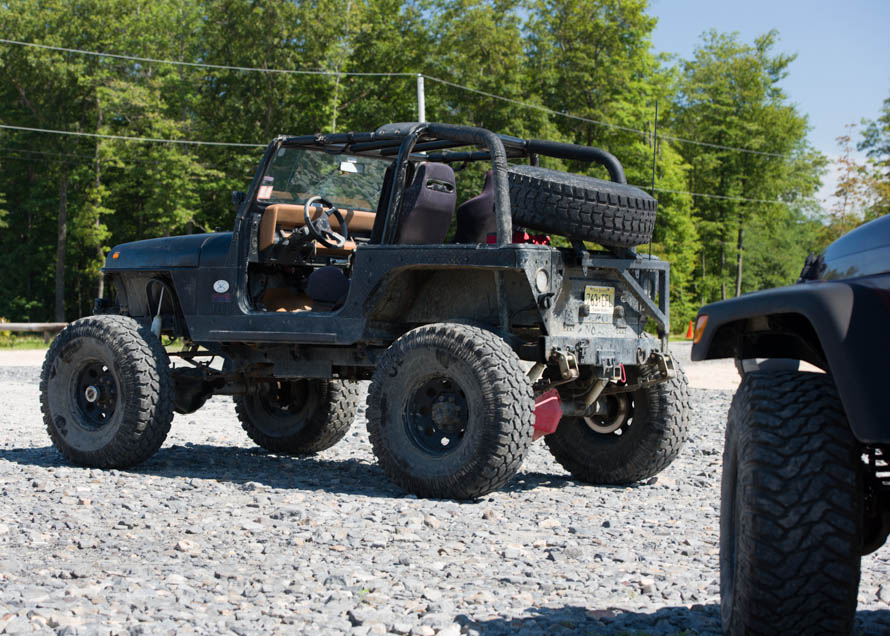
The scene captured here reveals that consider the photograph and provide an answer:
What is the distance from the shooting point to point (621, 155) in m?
45.2

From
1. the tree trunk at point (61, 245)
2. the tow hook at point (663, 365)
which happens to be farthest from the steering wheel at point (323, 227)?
the tree trunk at point (61, 245)

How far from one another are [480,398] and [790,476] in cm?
331

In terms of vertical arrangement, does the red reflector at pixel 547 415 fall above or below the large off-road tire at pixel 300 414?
above

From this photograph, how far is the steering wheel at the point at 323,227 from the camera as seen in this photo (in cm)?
779

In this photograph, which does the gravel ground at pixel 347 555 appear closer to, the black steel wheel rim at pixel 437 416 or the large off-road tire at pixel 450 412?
the large off-road tire at pixel 450 412

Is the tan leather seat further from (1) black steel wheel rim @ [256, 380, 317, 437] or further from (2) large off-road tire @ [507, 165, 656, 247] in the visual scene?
(2) large off-road tire @ [507, 165, 656, 247]

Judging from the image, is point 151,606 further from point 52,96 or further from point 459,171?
point 52,96

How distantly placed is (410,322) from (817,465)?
4.53 m

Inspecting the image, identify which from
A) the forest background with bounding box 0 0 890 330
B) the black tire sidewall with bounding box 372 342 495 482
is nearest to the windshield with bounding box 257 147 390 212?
the black tire sidewall with bounding box 372 342 495 482

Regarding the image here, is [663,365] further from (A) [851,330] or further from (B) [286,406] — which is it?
(A) [851,330]

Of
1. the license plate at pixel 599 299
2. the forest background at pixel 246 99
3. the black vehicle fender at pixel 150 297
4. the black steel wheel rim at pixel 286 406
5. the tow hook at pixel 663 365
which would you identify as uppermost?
the forest background at pixel 246 99

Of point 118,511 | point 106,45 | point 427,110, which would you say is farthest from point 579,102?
point 118,511

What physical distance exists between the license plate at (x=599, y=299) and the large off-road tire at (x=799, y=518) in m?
3.68

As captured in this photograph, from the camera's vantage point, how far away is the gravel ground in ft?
12.4
